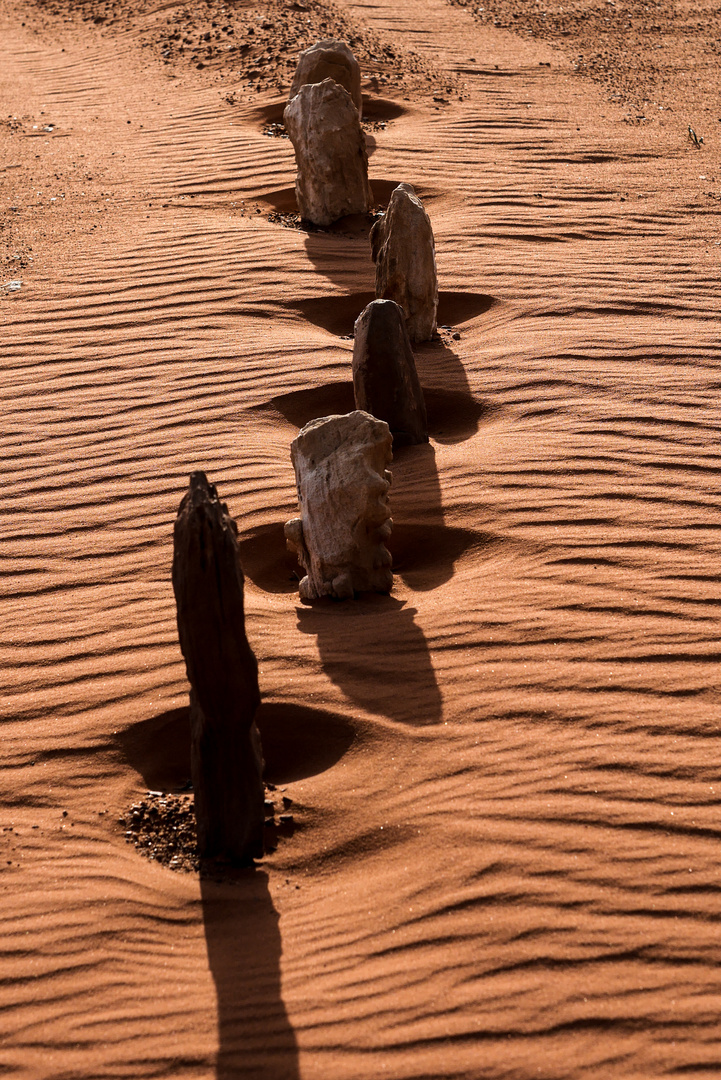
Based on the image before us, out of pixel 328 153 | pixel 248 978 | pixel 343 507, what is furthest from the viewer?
pixel 328 153

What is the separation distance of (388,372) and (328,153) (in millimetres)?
3309

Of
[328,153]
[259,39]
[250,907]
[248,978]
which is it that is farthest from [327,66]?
[248,978]

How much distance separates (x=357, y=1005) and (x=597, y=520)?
2.58 meters

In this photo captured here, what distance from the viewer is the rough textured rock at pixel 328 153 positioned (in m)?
8.03

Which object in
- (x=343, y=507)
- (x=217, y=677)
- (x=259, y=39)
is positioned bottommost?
(x=217, y=677)

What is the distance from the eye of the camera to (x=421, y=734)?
3.71 meters

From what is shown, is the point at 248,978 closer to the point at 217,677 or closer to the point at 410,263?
the point at 217,677

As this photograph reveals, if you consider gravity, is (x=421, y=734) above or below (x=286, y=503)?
below

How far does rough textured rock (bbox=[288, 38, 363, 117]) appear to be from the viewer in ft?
30.6

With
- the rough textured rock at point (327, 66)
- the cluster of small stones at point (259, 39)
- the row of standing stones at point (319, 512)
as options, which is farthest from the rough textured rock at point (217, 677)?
the cluster of small stones at point (259, 39)

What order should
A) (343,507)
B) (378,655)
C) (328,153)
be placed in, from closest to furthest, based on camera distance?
(378,655) < (343,507) < (328,153)

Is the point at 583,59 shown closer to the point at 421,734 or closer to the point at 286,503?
the point at 286,503

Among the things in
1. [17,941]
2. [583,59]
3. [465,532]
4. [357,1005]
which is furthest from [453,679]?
[583,59]

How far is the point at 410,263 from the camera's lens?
648 cm
